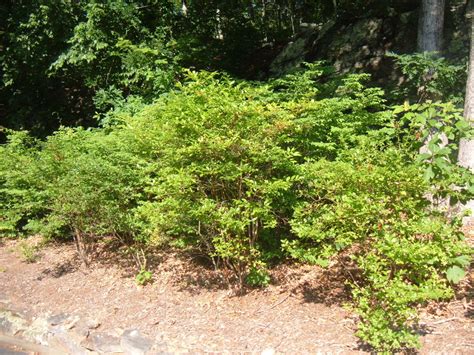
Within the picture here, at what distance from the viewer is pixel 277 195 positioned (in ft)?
13.3

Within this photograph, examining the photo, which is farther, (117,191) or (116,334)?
(117,191)

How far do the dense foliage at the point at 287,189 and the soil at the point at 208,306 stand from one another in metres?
0.20

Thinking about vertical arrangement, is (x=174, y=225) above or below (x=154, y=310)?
above

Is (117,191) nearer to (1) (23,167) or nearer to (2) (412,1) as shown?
(1) (23,167)

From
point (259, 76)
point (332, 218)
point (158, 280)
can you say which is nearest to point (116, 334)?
point (158, 280)

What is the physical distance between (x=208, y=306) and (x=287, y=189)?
1452 mm

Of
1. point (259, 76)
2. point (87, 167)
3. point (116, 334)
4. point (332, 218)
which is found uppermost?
Answer: point (259, 76)

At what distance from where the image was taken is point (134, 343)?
3977 mm

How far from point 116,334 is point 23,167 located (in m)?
3.11

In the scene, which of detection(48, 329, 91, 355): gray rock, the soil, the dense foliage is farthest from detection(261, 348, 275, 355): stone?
detection(48, 329, 91, 355): gray rock

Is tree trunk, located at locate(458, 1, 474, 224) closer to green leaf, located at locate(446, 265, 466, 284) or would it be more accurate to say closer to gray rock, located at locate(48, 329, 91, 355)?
green leaf, located at locate(446, 265, 466, 284)

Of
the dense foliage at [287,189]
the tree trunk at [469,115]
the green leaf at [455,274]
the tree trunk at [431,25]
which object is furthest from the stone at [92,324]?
the tree trunk at [431,25]

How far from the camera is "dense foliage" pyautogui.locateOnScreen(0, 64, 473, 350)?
316 cm

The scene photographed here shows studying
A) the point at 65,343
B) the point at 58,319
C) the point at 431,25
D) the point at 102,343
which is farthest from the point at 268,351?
the point at 431,25
